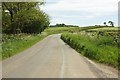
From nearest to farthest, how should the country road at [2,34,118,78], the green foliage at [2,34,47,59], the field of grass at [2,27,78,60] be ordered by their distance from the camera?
the country road at [2,34,118,78]
the green foliage at [2,34,47,59]
the field of grass at [2,27,78,60]

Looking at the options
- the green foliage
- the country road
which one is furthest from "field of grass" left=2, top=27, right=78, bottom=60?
the country road

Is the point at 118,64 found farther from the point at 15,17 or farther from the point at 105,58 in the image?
the point at 15,17

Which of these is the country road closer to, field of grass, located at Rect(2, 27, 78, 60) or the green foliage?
field of grass, located at Rect(2, 27, 78, 60)

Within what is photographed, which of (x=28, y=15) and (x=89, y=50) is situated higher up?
(x=28, y=15)

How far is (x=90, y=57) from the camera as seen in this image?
2812 cm

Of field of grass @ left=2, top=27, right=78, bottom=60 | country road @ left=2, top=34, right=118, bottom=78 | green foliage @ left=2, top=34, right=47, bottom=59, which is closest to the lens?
country road @ left=2, top=34, right=118, bottom=78

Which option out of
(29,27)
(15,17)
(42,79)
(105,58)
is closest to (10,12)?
(15,17)

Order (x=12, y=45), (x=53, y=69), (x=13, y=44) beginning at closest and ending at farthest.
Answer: (x=53, y=69), (x=12, y=45), (x=13, y=44)

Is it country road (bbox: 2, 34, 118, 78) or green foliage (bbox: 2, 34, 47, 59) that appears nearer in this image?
country road (bbox: 2, 34, 118, 78)

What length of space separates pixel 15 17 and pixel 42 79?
47.6 meters

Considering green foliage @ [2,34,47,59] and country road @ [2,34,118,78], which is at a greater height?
green foliage @ [2,34,47,59]

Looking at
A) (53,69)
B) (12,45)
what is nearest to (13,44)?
(12,45)

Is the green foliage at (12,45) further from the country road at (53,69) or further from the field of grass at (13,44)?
the country road at (53,69)

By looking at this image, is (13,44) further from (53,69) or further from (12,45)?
(53,69)
